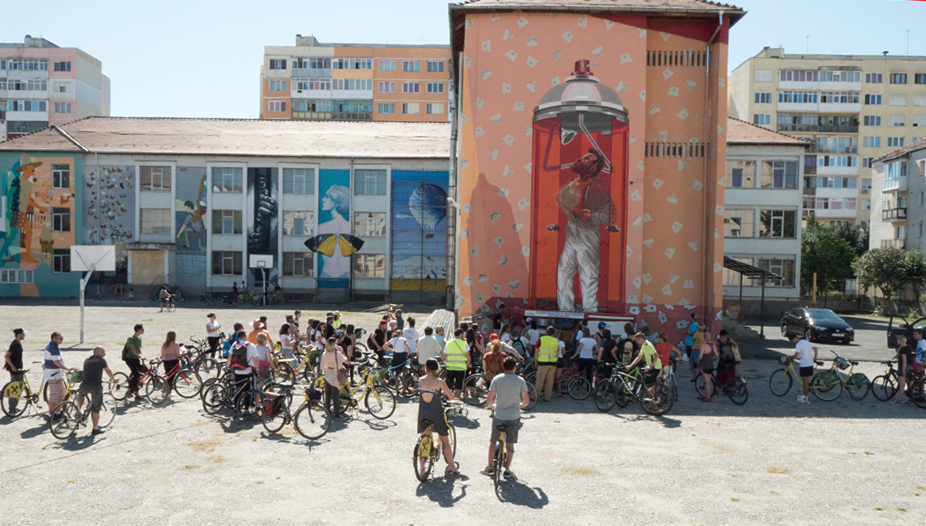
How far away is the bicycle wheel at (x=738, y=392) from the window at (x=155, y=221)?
133 ft

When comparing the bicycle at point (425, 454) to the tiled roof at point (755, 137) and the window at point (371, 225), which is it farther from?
the window at point (371, 225)

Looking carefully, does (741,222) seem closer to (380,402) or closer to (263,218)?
(263,218)

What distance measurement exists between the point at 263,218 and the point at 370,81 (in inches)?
1556

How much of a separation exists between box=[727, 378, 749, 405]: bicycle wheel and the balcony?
47.0 meters

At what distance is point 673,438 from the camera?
12273 millimetres

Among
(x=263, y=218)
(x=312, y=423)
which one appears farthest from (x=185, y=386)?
(x=263, y=218)

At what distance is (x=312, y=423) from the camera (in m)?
12.4

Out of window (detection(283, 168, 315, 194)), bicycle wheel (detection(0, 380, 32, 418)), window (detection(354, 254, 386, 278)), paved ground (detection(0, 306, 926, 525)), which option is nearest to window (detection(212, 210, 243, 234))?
window (detection(283, 168, 315, 194))

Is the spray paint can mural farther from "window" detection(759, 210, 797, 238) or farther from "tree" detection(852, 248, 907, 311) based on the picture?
"tree" detection(852, 248, 907, 311)

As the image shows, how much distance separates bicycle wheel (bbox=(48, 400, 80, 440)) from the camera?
37.7 ft

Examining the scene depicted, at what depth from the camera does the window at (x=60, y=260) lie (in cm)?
4519

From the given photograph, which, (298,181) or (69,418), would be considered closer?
(69,418)

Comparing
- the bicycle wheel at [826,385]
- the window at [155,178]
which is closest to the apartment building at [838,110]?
the window at [155,178]

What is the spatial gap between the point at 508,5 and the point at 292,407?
58.4ft
